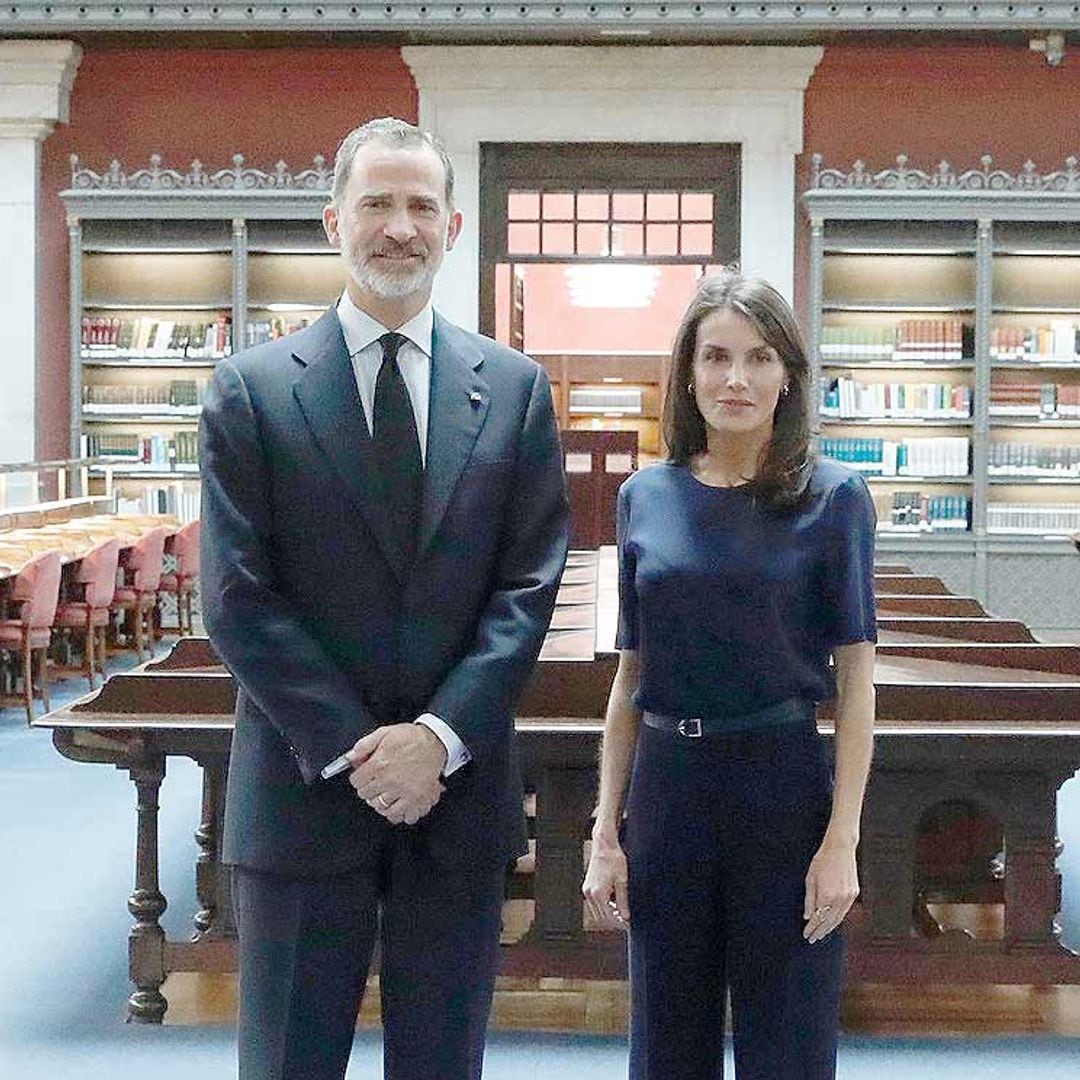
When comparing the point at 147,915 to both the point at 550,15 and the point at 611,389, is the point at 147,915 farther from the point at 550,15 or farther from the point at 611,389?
the point at 611,389

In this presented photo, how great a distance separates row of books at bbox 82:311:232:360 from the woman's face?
9.87 meters

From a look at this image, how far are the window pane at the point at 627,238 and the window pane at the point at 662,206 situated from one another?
5.1 inches

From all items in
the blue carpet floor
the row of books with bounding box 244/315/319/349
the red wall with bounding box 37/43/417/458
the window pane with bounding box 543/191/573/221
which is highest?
the red wall with bounding box 37/43/417/458

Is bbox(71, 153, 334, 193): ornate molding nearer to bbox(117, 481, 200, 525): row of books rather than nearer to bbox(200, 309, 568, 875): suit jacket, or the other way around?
bbox(117, 481, 200, 525): row of books

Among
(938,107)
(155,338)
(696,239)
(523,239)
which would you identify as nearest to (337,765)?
(155,338)

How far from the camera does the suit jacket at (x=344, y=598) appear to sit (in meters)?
2.13

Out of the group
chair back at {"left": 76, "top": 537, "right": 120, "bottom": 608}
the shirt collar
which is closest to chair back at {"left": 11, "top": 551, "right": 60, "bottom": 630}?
chair back at {"left": 76, "top": 537, "right": 120, "bottom": 608}

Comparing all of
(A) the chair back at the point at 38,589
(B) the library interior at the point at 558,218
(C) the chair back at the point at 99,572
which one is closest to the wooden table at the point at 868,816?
(A) the chair back at the point at 38,589

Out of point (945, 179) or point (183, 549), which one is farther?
point (945, 179)

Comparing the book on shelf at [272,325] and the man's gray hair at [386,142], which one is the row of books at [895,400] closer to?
the book on shelf at [272,325]

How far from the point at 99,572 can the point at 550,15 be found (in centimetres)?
453

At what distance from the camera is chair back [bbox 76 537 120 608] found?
9.28 meters

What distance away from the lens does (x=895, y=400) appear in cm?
1149

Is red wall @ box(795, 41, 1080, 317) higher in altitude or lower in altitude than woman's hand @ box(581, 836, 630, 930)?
higher
